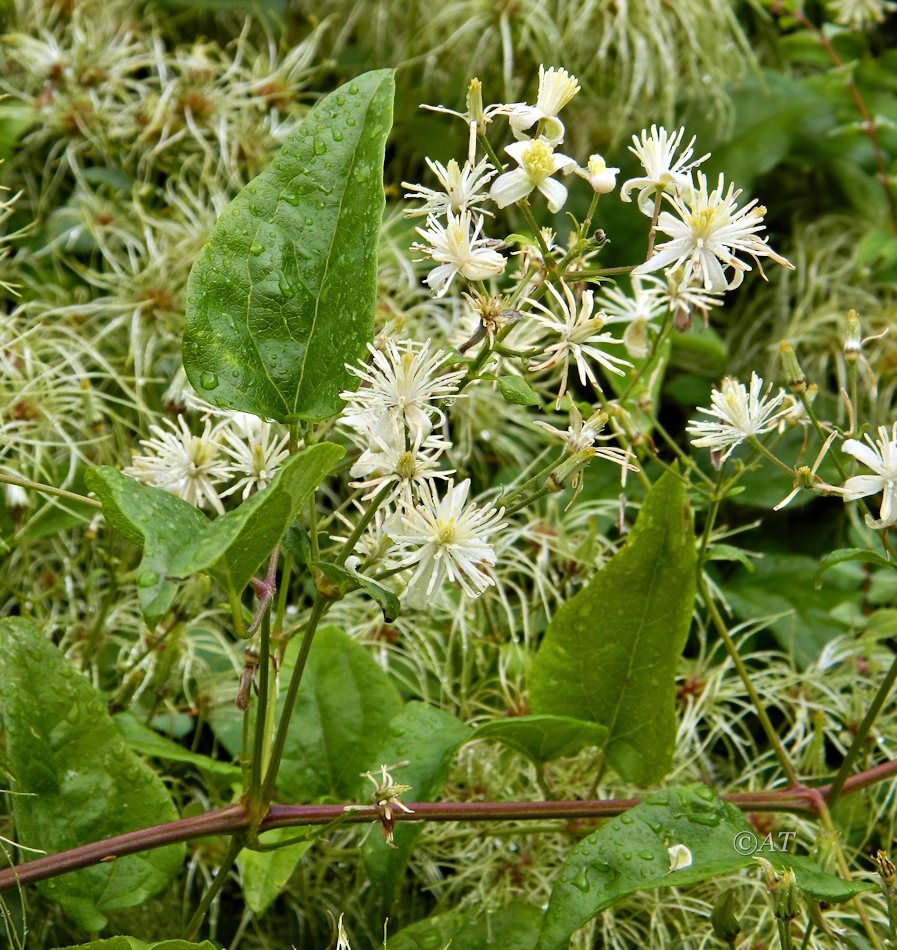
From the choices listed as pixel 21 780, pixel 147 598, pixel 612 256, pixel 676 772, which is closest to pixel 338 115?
pixel 147 598

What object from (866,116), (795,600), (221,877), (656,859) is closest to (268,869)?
(221,877)

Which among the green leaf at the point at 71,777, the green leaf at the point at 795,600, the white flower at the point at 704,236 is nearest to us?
the white flower at the point at 704,236

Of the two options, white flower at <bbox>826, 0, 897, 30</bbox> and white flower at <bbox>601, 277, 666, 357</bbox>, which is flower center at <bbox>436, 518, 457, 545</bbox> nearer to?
white flower at <bbox>601, 277, 666, 357</bbox>

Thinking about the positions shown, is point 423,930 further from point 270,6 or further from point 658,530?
point 270,6

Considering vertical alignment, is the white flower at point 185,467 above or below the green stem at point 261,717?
above

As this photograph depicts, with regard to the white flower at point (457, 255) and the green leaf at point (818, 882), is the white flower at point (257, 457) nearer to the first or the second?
the white flower at point (457, 255)

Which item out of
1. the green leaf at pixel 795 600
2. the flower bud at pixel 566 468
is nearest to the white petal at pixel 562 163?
the flower bud at pixel 566 468
